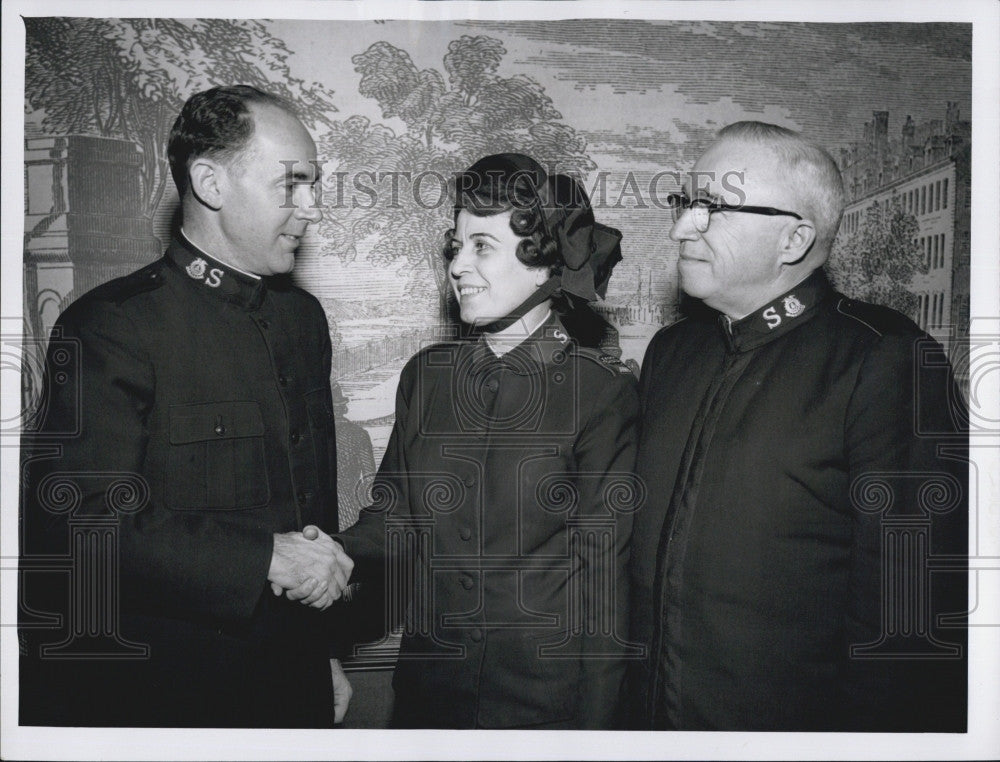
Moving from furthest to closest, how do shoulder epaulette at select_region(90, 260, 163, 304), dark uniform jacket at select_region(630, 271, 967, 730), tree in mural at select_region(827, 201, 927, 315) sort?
tree in mural at select_region(827, 201, 927, 315) → shoulder epaulette at select_region(90, 260, 163, 304) → dark uniform jacket at select_region(630, 271, 967, 730)

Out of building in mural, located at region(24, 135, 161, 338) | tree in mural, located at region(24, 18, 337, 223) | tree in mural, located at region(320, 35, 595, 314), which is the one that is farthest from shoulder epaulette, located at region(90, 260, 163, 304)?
tree in mural, located at region(320, 35, 595, 314)

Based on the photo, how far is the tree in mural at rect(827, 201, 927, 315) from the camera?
2496 mm

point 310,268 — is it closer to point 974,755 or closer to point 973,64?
point 973,64

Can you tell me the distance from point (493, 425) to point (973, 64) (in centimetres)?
185

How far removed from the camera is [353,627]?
2.50 metres

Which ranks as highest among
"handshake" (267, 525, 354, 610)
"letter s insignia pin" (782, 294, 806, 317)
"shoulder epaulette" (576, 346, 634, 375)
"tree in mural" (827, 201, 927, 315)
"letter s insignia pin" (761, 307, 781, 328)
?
"tree in mural" (827, 201, 927, 315)

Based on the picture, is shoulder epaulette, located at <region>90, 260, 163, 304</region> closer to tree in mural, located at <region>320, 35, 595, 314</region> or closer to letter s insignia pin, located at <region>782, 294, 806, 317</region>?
tree in mural, located at <region>320, 35, 595, 314</region>

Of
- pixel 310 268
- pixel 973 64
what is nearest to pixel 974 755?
pixel 973 64

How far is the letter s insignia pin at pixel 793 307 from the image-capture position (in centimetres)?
223

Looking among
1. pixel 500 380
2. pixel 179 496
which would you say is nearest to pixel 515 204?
pixel 500 380

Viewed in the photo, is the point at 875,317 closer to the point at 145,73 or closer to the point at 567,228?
the point at 567,228

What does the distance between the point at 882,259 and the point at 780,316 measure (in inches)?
20.8

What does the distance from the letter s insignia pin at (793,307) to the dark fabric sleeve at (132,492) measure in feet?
5.05

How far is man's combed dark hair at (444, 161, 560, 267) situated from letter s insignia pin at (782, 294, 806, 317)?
0.63 metres
